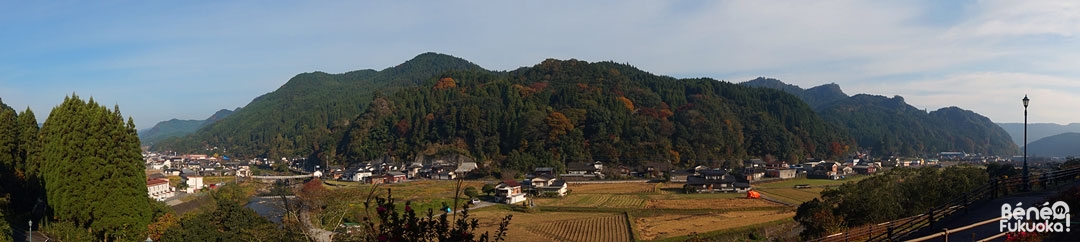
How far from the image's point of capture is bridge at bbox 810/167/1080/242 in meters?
7.61

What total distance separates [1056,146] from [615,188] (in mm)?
131462

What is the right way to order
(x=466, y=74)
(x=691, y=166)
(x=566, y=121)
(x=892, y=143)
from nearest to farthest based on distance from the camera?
(x=691, y=166), (x=566, y=121), (x=466, y=74), (x=892, y=143)

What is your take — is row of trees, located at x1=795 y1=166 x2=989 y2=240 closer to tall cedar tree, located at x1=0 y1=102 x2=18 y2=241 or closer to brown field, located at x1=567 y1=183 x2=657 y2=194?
brown field, located at x1=567 y1=183 x2=657 y2=194

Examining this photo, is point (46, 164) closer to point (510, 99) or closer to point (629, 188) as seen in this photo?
point (629, 188)

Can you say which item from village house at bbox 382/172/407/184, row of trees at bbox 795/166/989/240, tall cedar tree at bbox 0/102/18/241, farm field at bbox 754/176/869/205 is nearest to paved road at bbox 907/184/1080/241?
row of trees at bbox 795/166/989/240

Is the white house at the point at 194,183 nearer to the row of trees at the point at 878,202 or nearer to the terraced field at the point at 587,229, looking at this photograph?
the terraced field at the point at 587,229

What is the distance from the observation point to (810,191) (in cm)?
3888

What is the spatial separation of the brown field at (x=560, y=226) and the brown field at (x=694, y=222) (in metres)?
0.91

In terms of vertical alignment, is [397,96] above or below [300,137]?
above

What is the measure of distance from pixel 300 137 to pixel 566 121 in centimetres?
5401

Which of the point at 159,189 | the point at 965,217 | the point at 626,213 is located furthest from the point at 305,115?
the point at 965,217

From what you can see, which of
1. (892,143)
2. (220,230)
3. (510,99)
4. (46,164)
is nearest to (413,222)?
(220,230)

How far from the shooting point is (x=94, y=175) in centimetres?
1655

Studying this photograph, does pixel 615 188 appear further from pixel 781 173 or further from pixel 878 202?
pixel 878 202
